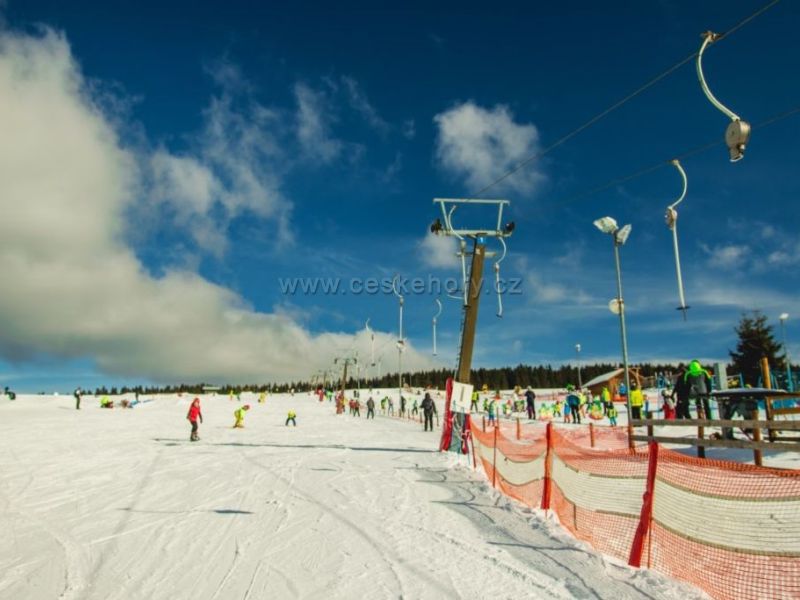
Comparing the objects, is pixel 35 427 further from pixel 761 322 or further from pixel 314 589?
pixel 761 322

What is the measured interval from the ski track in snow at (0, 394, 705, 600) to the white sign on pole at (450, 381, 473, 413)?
2.21 meters

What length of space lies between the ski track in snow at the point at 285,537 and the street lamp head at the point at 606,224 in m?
8.21

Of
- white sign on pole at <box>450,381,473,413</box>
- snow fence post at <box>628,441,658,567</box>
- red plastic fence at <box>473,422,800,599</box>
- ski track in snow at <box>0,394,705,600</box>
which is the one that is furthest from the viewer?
white sign on pole at <box>450,381,473,413</box>

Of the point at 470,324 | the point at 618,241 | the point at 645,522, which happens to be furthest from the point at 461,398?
the point at 645,522

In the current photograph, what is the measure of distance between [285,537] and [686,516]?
496 centimetres

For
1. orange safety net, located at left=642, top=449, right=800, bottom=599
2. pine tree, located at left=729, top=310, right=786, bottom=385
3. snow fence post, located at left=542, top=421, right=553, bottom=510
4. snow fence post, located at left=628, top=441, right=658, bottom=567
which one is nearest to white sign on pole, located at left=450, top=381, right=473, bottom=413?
snow fence post, located at left=542, top=421, right=553, bottom=510

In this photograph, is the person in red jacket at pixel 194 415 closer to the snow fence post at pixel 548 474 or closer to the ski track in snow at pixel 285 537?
the ski track in snow at pixel 285 537

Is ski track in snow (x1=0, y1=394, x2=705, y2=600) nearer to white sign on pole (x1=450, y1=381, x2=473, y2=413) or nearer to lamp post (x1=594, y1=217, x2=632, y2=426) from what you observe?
white sign on pole (x1=450, y1=381, x2=473, y2=413)

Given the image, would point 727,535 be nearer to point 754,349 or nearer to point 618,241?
point 618,241

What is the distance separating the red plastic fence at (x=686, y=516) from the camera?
17.1ft

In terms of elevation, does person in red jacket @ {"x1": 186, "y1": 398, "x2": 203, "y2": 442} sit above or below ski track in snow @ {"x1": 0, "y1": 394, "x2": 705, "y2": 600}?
above

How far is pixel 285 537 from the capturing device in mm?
7129

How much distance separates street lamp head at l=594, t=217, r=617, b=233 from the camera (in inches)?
642

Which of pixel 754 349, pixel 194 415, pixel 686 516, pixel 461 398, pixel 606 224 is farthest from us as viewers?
pixel 754 349
